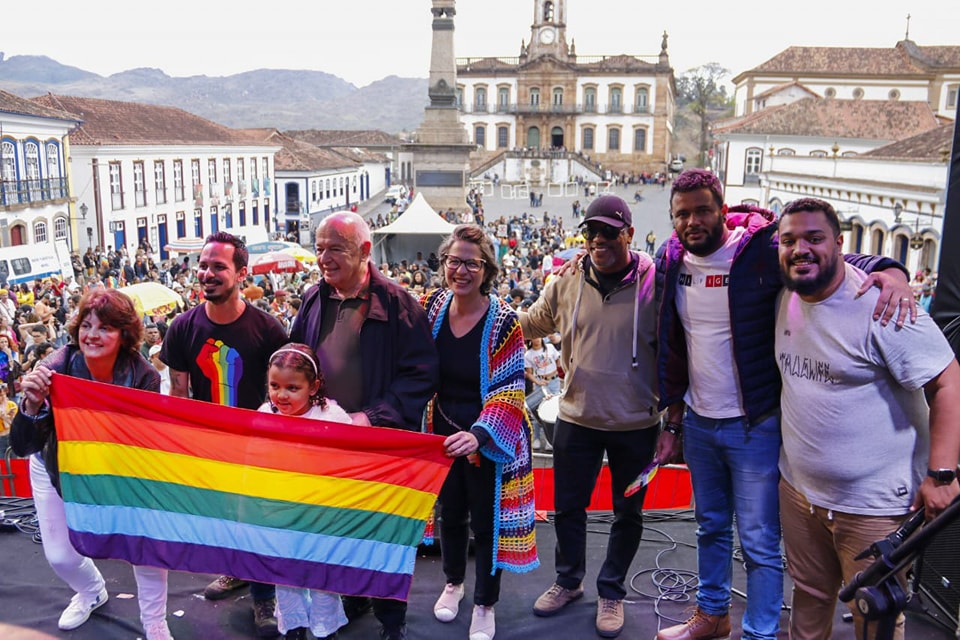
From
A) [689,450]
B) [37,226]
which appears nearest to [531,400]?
[689,450]

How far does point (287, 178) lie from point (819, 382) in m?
44.0

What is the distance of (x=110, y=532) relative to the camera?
3982 mm

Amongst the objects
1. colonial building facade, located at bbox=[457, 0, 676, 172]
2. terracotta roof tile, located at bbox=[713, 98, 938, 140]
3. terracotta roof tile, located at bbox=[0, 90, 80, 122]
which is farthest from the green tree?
terracotta roof tile, located at bbox=[0, 90, 80, 122]

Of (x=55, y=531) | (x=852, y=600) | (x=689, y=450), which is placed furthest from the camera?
(x=55, y=531)

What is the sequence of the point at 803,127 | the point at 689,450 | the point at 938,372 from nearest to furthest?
the point at 938,372 → the point at 689,450 → the point at 803,127

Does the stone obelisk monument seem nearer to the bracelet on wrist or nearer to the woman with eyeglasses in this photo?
the woman with eyeglasses

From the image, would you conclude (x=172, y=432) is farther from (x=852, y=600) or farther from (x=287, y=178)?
(x=287, y=178)

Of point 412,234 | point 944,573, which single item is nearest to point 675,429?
point 944,573

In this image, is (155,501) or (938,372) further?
(155,501)

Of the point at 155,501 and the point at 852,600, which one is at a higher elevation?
the point at 852,600

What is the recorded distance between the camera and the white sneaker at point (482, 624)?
13.3 ft

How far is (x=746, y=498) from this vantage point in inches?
143

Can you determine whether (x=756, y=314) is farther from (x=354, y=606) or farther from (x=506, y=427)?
(x=354, y=606)

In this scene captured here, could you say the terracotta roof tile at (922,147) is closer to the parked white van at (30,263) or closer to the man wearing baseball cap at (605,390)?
the man wearing baseball cap at (605,390)
